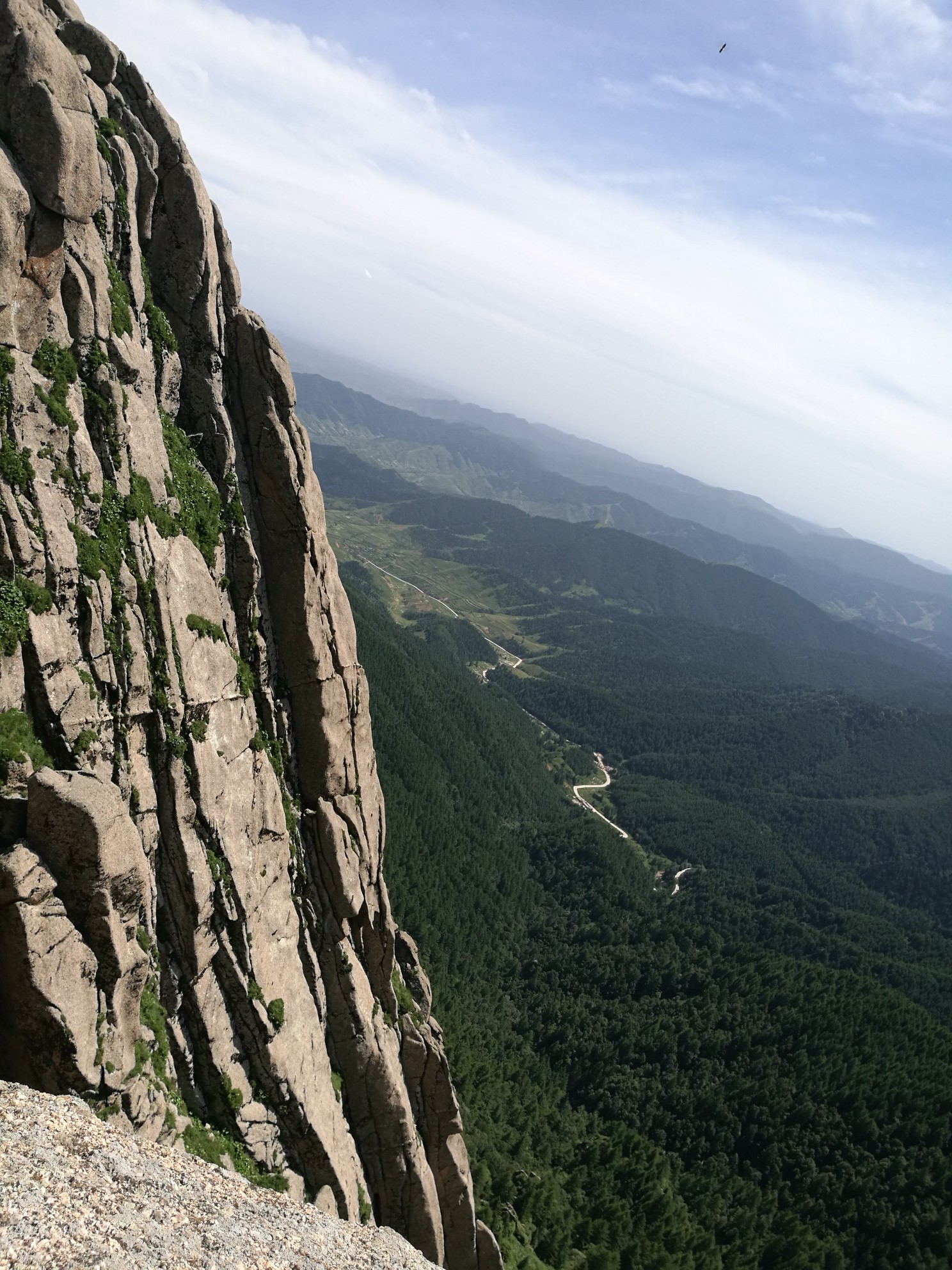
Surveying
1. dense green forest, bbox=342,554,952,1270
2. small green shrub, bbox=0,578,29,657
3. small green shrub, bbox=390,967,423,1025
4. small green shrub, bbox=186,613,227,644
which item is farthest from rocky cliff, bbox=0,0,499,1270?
dense green forest, bbox=342,554,952,1270

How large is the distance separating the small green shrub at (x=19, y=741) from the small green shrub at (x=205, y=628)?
893 cm

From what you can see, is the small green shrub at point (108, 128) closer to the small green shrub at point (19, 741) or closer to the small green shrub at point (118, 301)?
the small green shrub at point (118, 301)

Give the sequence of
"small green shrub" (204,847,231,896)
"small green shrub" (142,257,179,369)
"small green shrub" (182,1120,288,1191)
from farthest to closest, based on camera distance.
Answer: "small green shrub" (142,257,179,369)
"small green shrub" (204,847,231,896)
"small green shrub" (182,1120,288,1191)

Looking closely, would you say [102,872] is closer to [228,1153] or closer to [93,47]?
[228,1153]

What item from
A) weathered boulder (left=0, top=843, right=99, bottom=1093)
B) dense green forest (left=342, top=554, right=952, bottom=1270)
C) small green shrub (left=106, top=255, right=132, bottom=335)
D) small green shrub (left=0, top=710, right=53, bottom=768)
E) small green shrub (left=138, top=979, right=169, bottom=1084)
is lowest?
dense green forest (left=342, top=554, right=952, bottom=1270)

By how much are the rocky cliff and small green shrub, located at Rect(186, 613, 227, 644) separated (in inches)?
7.2

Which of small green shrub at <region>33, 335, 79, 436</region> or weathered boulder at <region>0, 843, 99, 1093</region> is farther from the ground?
small green shrub at <region>33, 335, 79, 436</region>

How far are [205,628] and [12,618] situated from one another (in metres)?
9.94

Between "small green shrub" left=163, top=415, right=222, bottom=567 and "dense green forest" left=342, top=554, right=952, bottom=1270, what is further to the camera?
"dense green forest" left=342, top=554, right=952, bottom=1270

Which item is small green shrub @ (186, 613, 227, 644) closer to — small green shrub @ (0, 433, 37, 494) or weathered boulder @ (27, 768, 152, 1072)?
small green shrub @ (0, 433, 37, 494)

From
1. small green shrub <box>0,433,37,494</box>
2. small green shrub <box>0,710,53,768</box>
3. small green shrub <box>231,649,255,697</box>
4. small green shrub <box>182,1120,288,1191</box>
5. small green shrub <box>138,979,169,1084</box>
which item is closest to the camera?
small green shrub <box>0,710,53,768</box>

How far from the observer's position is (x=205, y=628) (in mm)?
31906

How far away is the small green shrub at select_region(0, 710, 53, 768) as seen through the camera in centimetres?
2164

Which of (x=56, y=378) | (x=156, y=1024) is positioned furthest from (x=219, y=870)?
(x=56, y=378)
